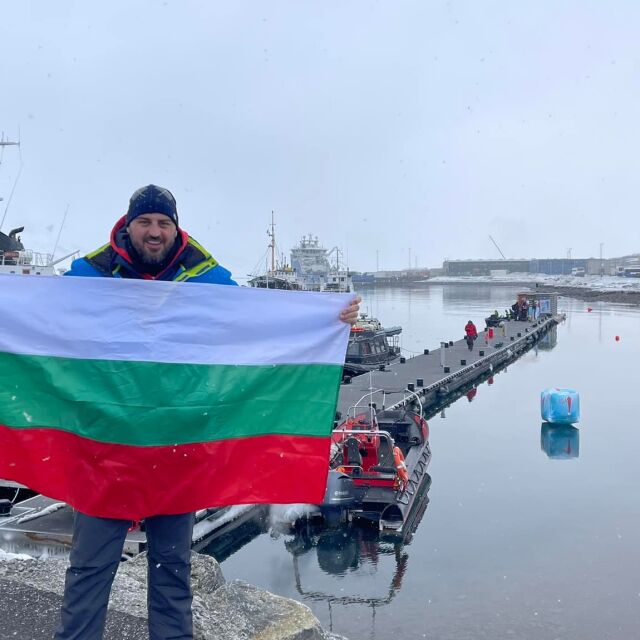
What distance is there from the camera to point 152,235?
343 centimetres

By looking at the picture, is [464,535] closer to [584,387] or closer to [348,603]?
[348,603]

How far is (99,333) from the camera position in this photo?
144 inches

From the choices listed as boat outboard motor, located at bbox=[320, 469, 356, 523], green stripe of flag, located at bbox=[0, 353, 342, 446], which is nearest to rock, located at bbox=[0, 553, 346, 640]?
green stripe of flag, located at bbox=[0, 353, 342, 446]

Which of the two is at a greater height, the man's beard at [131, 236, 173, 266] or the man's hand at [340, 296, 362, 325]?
the man's beard at [131, 236, 173, 266]

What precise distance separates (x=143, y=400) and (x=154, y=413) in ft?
0.32

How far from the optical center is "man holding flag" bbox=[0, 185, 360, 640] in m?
3.38

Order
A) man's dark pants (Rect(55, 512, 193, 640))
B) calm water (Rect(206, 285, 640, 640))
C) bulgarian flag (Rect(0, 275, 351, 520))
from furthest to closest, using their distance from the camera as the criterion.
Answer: calm water (Rect(206, 285, 640, 640)), bulgarian flag (Rect(0, 275, 351, 520)), man's dark pants (Rect(55, 512, 193, 640))

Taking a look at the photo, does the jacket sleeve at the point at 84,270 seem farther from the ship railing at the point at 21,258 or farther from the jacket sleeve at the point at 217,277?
the ship railing at the point at 21,258

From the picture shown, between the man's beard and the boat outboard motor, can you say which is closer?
the man's beard

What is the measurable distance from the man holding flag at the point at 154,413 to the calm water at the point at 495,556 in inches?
337

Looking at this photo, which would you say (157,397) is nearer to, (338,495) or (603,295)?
(338,495)

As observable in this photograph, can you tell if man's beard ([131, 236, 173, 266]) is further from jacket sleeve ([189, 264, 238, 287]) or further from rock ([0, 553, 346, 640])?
rock ([0, 553, 346, 640])

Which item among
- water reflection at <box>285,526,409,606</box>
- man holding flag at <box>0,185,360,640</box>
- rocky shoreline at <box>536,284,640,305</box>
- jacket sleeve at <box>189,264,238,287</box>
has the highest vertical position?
rocky shoreline at <box>536,284,640,305</box>

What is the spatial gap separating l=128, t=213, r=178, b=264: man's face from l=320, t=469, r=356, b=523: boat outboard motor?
11820mm
